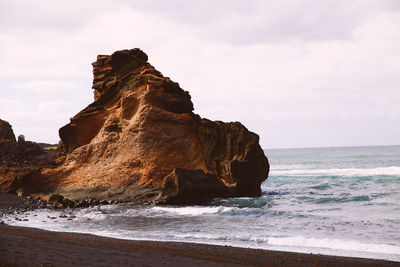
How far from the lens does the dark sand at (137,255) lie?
6.85 m

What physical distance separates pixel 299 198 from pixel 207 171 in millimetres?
5285

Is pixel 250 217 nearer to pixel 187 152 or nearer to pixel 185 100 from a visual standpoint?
pixel 187 152

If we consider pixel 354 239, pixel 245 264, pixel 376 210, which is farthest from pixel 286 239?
pixel 376 210

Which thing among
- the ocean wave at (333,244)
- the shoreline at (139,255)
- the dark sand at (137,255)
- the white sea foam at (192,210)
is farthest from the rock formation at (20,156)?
the ocean wave at (333,244)

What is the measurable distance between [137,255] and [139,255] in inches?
1.7

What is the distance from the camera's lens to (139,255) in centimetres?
781

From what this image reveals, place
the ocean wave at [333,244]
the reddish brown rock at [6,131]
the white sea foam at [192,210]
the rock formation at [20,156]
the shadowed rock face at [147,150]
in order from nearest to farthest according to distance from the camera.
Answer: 1. the ocean wave at [333,244]
2. the white sea foam at [192,210]
3. the shadowed rock face at [147,150]
4. the rock formation at [20,156]
5. the reddish brown rock at [6,131]

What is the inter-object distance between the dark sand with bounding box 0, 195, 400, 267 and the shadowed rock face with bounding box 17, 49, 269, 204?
7971 mm

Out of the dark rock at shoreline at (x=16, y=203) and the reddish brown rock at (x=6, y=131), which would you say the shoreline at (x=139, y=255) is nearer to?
the dark rock at shoreline at (x=16, y=203)

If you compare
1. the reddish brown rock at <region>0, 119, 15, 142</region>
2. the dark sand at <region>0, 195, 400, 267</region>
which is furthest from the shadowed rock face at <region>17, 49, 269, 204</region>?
the reddish brown rock at <region>0, 119, 15, 142</region>

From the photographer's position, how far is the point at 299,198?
20984 mm

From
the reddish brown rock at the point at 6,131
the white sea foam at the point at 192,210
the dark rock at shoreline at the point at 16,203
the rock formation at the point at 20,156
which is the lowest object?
the white sea foam at the point at 192,210

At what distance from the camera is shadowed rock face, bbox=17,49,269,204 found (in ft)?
59.4

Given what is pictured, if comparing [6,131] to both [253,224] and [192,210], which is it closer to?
[192,210]
